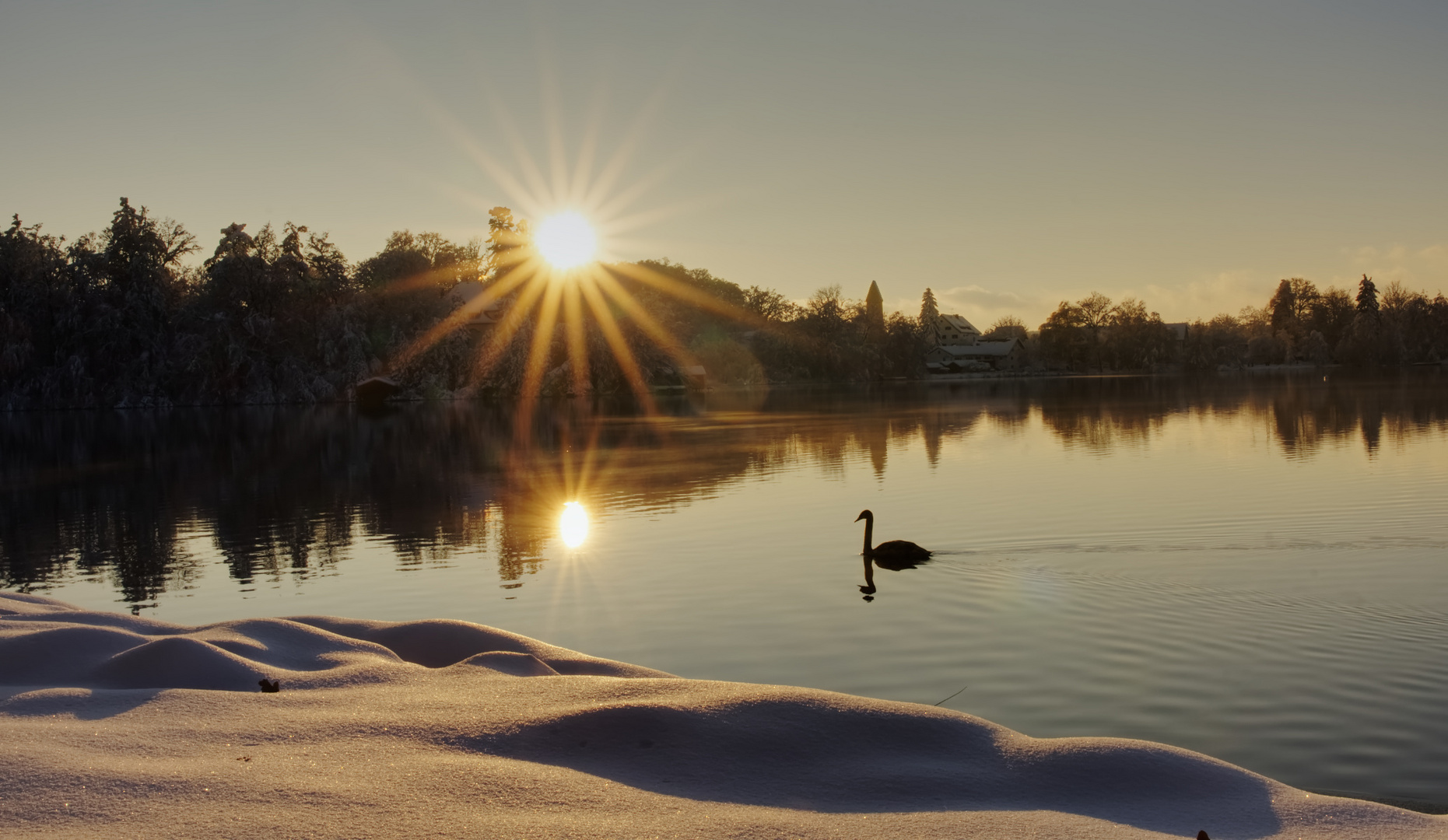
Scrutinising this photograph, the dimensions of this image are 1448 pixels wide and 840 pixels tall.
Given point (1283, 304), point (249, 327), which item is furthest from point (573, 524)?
point (1283, 304)

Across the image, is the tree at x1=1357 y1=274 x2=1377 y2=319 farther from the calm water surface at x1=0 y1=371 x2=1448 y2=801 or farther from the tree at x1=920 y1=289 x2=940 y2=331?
the calm water surface at x1=0 y1=371 x2=1448 y2=801

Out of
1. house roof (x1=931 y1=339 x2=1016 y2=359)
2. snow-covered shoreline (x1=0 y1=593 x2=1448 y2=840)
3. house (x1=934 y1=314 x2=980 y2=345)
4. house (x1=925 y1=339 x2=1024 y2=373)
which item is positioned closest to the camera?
snow-covered shoreline (x1=0 y1=593 x2=1448 y2=840)

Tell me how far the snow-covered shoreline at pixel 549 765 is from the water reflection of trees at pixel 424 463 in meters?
9.72

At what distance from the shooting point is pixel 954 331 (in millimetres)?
188500

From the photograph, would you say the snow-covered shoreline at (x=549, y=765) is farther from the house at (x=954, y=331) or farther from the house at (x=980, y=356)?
the house at (x=954, y=331)

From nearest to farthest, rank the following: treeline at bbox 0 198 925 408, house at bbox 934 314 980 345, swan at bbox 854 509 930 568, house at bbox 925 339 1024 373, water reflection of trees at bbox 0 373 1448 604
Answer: swan at bbox 854 509 930 568 < water reflection of trees at bbox 0 373 1448 604 < treeline at bbox 0 198 925 408 < house at bbox 925 339 1024 373 < house at bbox 934 314 980 345

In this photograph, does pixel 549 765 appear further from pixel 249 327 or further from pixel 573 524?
pixel 249 327

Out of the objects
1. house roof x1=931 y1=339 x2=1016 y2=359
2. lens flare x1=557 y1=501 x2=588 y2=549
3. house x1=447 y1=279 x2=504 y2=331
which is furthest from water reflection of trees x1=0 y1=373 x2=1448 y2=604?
house roof x1=931 y1=339 x2=1016 y2=359

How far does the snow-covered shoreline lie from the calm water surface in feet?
9.98

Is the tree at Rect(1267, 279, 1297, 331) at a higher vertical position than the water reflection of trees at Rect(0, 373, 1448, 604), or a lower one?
higher

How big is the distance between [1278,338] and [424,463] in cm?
15538

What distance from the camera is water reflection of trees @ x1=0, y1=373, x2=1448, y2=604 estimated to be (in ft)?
64.5

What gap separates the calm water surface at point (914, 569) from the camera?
9977mm

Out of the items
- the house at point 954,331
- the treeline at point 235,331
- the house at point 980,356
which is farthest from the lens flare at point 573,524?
the house at point 954,331
